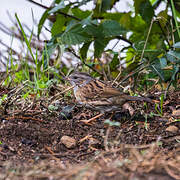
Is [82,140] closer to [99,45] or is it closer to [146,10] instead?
[99,45]

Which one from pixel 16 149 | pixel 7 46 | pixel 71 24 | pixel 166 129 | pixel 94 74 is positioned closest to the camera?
pixel 16 149

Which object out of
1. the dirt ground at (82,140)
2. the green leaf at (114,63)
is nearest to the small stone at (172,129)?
the dirt ground at (82,140)

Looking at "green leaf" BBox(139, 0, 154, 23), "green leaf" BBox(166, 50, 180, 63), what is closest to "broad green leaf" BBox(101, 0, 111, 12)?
"green leaf" BBox(139, 0, 154, 23)

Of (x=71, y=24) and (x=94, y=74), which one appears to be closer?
(x=71, y=24)

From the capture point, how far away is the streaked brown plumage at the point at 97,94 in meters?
5.04

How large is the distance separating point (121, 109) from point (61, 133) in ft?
4.21

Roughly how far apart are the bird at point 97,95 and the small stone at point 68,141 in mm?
1130

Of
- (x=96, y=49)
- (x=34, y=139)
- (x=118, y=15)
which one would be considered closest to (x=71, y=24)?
(x=96, y=49)

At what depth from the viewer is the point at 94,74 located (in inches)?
252

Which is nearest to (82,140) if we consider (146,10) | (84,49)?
(84,49)

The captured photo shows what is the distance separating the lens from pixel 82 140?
13.3 ft

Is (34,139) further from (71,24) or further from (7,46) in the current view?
(7,46)

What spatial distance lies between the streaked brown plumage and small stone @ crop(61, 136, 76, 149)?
1140mm

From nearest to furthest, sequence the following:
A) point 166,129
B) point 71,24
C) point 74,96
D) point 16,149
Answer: point 16,149
point 166,129
point 71,24
point 74,96
